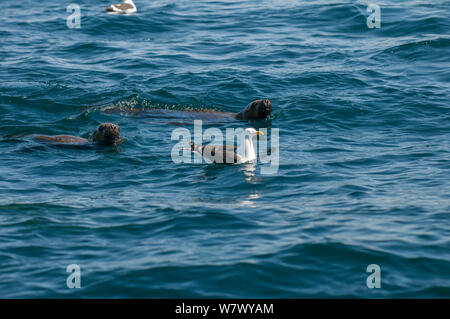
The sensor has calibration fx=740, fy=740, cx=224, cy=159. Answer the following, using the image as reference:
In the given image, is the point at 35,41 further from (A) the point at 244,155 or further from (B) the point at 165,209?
(B) the point at 165,209

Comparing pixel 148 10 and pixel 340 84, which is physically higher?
pixel 148 10

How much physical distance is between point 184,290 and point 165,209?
7.62 ft

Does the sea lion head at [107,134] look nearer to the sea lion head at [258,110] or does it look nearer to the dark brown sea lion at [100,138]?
the dark brown sea lion at [100,138]

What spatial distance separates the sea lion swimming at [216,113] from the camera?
14008 millimetres

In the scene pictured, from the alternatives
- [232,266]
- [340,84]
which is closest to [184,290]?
[232,266]

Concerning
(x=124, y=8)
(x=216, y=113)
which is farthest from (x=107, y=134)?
(x=124, y=8)

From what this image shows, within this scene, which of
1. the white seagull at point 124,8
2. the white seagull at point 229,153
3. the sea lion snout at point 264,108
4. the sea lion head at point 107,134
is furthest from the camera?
the white seagull at point 124,8

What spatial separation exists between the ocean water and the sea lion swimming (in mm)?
220

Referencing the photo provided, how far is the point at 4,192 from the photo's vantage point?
34.3 feet

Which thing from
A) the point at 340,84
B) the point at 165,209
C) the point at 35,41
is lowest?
the point at 165,209

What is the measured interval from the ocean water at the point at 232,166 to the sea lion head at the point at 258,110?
1.39ft

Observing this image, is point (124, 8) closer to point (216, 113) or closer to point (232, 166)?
point (216, 113)

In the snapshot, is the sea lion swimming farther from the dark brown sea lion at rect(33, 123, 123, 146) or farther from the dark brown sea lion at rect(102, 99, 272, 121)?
the dark brown sea lion at rect(33, 123, 123, 146)

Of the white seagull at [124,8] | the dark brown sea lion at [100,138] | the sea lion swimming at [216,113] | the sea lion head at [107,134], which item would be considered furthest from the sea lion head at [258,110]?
the white seagull at [124,8]
